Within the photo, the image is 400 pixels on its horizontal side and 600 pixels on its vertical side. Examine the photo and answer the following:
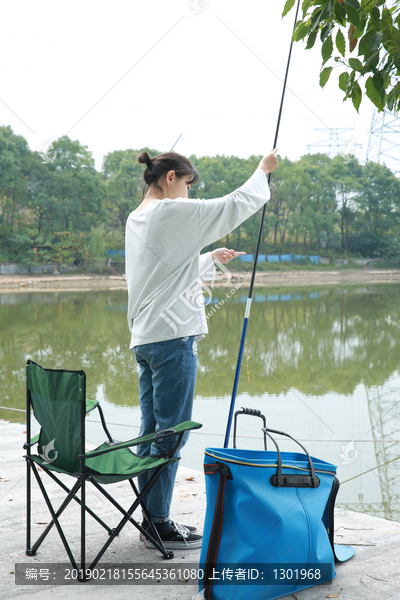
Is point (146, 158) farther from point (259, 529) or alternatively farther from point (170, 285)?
point (259, 529)

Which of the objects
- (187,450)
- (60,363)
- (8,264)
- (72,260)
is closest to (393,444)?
(187,450)

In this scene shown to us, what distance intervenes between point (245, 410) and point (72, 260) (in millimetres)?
25318

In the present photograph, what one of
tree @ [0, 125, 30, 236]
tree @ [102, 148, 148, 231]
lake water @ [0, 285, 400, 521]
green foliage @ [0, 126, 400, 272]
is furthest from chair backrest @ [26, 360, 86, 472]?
tree @ [0, 125, 30, 236]

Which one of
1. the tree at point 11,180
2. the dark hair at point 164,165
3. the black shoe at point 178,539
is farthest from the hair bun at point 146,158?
the tree at point 11,180

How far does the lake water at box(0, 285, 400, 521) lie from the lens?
3.08 metres

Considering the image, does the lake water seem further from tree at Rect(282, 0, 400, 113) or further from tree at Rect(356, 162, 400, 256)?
tree at Rect(356, 162, 400, 256)

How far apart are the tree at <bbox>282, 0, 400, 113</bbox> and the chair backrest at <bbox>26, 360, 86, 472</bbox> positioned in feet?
3.40

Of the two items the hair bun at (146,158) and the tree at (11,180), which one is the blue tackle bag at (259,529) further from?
the tree at (11,180)

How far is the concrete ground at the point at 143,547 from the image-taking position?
4.25 feet

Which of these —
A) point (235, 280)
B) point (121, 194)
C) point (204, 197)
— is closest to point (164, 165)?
point (235, 280)

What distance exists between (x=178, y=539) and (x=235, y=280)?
60.3ft

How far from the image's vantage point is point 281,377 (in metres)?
6.98

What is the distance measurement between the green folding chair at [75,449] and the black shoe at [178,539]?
1.6 inches

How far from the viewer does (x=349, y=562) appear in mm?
1434
